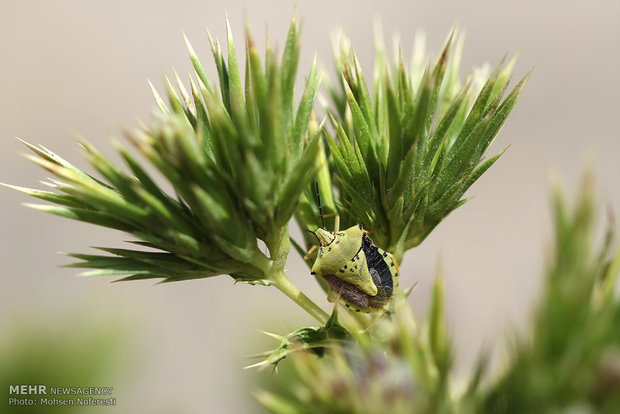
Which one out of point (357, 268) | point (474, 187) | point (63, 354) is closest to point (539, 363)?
point (357, 268)

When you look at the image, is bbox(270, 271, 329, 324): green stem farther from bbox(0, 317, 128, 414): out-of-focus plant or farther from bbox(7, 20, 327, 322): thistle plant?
bbox(0, 317, 128, 414): out-of-focus plant

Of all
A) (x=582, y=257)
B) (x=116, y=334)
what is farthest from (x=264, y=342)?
(x=582, y=257)

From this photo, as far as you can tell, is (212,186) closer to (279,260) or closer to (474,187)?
(279,260)

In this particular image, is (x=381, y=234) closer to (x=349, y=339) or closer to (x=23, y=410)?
(x=349, y=339)

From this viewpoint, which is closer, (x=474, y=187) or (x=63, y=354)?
(x=63, y=354)

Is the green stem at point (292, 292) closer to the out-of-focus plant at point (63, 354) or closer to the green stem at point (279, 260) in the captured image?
the green stem at point (279, 260)

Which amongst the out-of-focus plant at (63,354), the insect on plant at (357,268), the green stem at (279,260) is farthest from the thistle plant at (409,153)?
the out-of-focus plant at (63,354)
